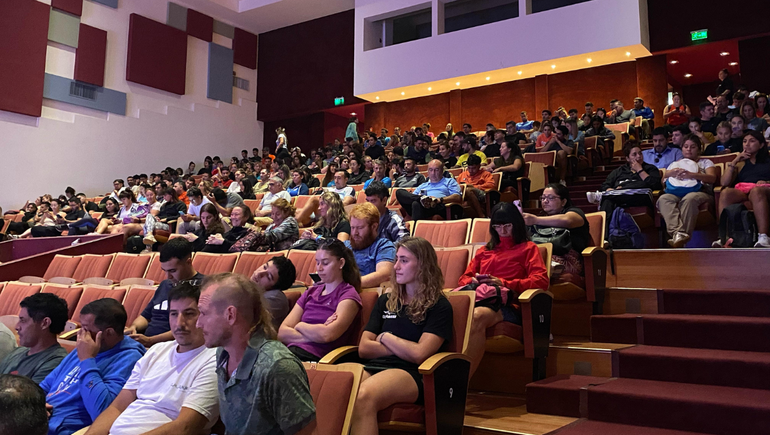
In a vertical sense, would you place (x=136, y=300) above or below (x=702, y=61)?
below

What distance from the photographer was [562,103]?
8820 millimetres

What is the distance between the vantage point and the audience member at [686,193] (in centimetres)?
327

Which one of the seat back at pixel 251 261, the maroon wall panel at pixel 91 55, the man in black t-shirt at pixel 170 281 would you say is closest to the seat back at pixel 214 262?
the seat back at pixel 251 261

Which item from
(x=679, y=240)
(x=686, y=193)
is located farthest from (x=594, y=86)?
(x=679, y=240)

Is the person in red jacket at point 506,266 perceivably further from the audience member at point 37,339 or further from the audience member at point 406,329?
the audience member at point 37,339

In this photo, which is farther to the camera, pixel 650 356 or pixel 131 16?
pixel 131 16

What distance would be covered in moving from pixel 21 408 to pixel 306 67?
10746mm

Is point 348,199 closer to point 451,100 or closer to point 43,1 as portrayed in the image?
point 451,100

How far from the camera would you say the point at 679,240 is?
3.20m

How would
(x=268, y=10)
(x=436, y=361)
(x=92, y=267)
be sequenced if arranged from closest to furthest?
(x=436, y=361)
(x=92, y=267)
(x=268, y=10)

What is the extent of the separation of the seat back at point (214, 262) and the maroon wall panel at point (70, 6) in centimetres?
696

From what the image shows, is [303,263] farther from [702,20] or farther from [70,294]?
[702,20]

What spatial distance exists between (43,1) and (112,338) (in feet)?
27.9

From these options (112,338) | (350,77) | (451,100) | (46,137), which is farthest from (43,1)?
(112,338)
